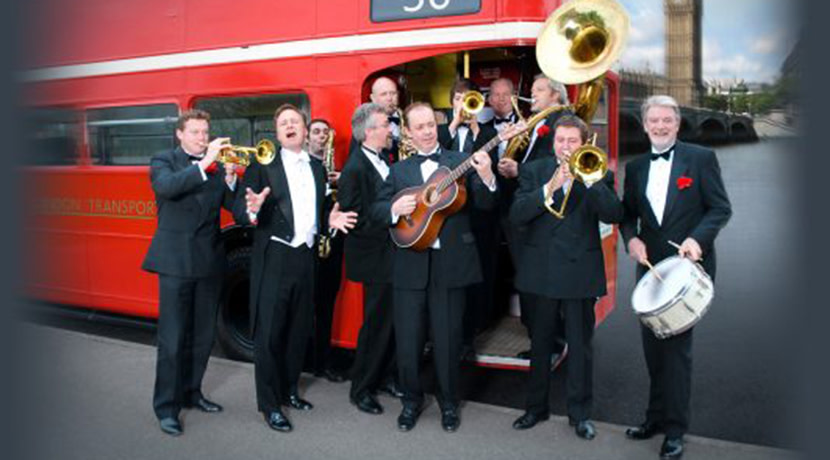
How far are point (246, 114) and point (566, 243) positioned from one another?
111 inches

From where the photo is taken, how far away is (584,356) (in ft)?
12.8

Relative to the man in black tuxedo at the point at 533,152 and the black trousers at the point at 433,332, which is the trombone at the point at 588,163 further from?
the black trousers at the point at 433,332

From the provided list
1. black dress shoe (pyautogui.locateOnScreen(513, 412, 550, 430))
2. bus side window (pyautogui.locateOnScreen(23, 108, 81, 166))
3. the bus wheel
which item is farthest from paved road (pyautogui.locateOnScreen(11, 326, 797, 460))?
bus side window (pyautogui.locateOnScreen(23, 108, 81, 166))

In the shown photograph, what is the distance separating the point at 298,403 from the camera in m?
4.44

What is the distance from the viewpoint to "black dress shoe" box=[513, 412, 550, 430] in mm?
4027

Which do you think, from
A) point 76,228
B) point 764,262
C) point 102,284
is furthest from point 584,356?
point 764,262

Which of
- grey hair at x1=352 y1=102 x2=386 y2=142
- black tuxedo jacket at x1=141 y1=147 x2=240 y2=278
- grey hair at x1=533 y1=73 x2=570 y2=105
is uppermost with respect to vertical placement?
grey hair at x1=533 y1=73 x2=570 y2=105

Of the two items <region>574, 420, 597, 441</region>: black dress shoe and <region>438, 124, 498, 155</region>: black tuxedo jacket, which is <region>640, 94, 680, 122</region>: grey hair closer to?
<region>438, 124, 498, 155</region>: black tuxedo jacket

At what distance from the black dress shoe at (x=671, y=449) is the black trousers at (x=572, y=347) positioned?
0.46 m

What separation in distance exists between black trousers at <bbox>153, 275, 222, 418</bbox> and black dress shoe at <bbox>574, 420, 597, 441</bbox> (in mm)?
2325

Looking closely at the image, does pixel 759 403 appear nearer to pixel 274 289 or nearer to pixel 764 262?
pixel 274 289

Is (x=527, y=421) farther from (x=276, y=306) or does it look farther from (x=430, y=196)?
(x=276, y=306)

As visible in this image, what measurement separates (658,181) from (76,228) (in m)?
5.25

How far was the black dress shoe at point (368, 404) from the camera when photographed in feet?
14.2
